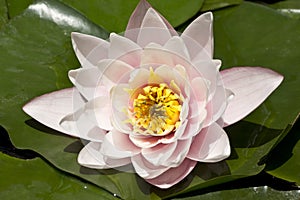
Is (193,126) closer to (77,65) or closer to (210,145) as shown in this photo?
(210,145)

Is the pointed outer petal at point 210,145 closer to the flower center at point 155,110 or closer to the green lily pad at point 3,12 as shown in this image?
the flower center at point 155,110

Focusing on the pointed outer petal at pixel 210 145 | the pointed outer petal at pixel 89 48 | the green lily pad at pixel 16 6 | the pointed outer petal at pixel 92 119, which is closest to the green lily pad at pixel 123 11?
the green lily pad at pixel 16 6

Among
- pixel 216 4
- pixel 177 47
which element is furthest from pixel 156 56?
pixel 216 4

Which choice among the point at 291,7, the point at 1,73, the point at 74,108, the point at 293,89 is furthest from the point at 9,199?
the point at 291,7

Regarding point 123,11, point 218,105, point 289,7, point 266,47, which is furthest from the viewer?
point 289,7

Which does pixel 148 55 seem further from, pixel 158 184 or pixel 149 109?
pixel 158 184
